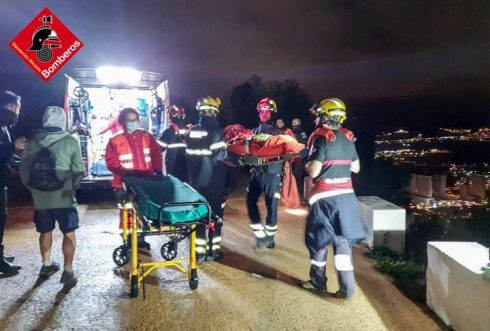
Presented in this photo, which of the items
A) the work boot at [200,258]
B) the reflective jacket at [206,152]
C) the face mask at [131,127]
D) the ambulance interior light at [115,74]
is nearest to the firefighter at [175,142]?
the reflective jacket at [206,152]

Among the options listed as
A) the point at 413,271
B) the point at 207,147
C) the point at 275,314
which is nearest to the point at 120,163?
the point at 207,147

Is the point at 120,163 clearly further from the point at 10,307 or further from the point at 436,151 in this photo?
the point at 436,151

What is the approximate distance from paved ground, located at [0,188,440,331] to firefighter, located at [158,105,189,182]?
5.80ft

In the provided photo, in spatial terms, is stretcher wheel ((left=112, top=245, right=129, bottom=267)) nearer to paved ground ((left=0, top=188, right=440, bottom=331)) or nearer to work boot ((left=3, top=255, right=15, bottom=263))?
paved ground ((left=0, top=188, right=440, bottom=331))

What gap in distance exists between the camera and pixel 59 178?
473cm

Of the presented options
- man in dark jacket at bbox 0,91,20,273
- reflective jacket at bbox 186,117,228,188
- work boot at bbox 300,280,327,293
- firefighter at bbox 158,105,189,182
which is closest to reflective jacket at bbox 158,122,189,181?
firefighter at bbox 158,105,189,182

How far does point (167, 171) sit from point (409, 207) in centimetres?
696

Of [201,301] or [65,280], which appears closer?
[201,301]

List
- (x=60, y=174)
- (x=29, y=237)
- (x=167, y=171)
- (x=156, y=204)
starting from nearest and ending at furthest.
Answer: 1. (x=156, y=204)
2. (x=60, y=174)
3. (x=29, y=237)
4. (x=167, y=171)

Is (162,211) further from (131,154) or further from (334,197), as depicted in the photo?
(334,197)

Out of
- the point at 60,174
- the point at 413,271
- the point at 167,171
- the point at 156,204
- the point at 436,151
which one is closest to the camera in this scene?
the point at 156,204

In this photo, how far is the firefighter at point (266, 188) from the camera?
598 cm

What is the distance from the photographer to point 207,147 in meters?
5.52

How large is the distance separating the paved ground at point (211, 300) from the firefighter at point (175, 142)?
1.77 metres
